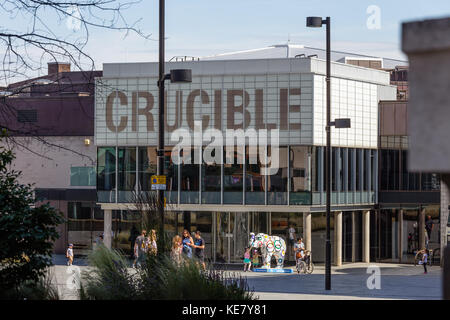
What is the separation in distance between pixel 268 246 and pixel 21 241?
86.5 feet

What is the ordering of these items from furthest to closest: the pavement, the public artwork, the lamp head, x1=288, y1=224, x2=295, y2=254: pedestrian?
x1=288, y1=224, x2=295, y2=254: pedestrian, the public artwork, the lamp head, the pavement

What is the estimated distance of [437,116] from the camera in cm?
624

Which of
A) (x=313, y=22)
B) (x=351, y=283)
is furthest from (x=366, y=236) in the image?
(x=313, y=22)

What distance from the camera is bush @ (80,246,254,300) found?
1365 centimetres

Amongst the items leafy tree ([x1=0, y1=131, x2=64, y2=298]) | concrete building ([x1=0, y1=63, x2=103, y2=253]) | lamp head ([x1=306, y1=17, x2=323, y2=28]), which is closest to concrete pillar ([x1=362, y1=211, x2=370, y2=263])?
concrete building ([x1=0, y1=63, x2=103, y2=253])

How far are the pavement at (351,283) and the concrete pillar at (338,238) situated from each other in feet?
1.54

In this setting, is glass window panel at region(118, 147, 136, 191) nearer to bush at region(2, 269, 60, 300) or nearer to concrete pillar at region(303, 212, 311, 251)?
concrete pillar at region(303, 212, 311, 251)

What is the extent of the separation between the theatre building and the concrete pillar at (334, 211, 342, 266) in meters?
0.05

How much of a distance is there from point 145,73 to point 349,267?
1381 cm

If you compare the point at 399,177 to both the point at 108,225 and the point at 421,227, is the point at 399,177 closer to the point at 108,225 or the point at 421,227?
the point at 421,227

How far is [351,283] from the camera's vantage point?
34094 millimetres

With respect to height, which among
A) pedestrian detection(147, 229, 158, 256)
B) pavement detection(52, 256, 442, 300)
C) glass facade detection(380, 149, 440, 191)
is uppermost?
glass facade detection(380, 149, 440, 191)
